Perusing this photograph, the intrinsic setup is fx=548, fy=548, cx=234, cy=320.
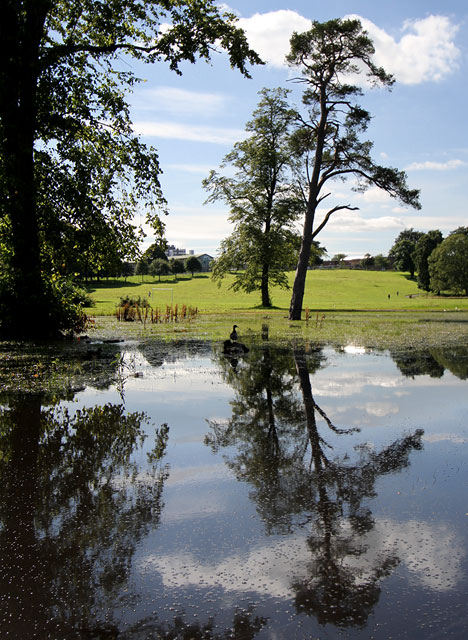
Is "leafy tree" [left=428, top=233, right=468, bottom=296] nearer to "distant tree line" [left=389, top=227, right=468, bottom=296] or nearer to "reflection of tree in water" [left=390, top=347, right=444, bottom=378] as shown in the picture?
"distant tree line" [left=389, top=227, right=468, bottom=296]

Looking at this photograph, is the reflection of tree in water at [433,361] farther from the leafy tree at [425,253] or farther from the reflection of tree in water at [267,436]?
the leafy tree at [425,253]

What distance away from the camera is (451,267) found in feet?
255

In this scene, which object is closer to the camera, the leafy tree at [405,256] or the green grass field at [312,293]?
the green grass field at [312,293]

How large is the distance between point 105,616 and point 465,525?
8.91ft

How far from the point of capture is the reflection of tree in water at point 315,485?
330 cm

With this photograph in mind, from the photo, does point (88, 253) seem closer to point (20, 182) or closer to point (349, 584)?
point (20, 182)

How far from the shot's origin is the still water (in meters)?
3.08

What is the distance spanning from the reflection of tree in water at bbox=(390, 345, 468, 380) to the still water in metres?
3.07

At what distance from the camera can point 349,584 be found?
3363 millimetres

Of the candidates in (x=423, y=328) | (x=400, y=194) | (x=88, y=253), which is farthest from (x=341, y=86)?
(x=88, y=253)

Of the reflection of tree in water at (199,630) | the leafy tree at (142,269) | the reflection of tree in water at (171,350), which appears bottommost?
the reflection of tree in water at (171,350)

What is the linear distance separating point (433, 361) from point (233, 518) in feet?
34.5

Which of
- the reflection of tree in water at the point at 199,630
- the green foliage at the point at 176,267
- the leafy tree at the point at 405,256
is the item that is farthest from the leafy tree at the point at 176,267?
the reflection of tree in water at the point at 199,630

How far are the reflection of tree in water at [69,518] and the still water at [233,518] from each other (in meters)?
0.02
